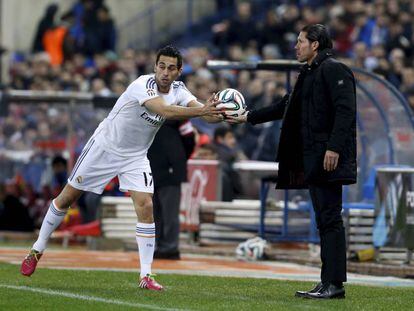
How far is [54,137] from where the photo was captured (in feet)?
75.7

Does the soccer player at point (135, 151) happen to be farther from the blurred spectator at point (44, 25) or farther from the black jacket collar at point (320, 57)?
the blurred spectator at point (44, 25)

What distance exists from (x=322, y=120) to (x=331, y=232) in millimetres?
900

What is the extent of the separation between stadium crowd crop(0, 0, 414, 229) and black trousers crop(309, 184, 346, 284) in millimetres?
8175

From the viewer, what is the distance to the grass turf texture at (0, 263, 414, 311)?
1028cm

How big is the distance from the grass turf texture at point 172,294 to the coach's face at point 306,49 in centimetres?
195

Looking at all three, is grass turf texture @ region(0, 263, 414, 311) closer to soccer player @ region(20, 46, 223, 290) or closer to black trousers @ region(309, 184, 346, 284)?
black trousers @ region(309, 184, 346, 284)

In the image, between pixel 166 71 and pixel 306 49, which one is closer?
pixel 306 49

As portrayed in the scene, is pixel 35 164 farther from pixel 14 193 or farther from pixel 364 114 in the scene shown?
pixel 364 114

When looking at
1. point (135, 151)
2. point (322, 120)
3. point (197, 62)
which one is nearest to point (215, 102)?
point (322, 120)

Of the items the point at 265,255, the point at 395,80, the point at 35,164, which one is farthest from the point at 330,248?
the point at 35,164

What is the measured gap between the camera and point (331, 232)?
36.2 feet

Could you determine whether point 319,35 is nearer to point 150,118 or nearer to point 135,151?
point 150,118

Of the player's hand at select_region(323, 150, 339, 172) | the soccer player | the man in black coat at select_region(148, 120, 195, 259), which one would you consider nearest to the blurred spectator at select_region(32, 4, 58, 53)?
the man in black coat at select_region(148, 120, 195, 259)

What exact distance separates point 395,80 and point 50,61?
40.9 feet
